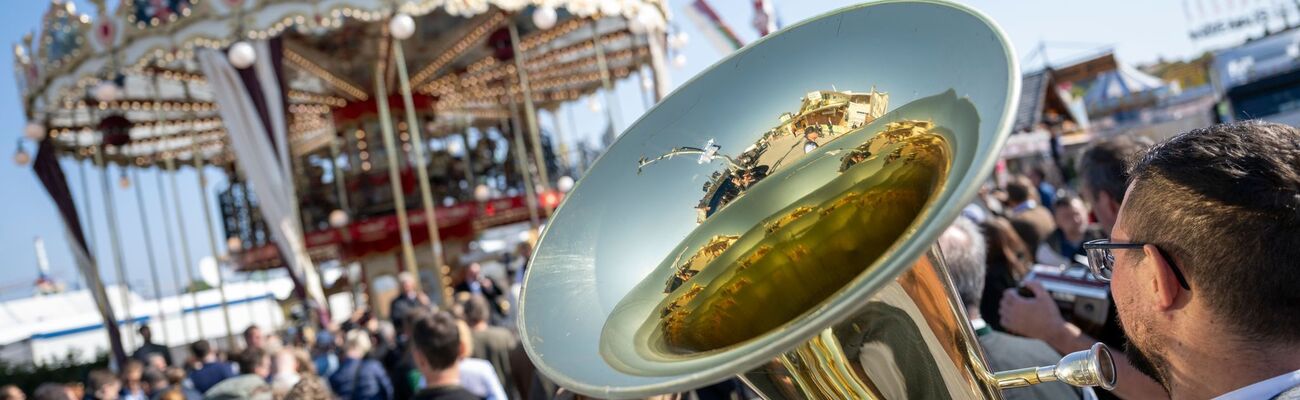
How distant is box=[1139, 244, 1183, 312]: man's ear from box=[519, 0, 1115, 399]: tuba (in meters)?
0.11

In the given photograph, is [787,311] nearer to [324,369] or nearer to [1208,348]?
[1208,348]

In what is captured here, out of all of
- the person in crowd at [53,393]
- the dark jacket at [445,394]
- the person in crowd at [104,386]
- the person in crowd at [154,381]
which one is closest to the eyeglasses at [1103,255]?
the dark jacket at [445,394]

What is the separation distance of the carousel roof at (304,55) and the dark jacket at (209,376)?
4.67 m

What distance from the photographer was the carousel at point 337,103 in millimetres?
9812

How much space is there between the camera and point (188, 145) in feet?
57.6

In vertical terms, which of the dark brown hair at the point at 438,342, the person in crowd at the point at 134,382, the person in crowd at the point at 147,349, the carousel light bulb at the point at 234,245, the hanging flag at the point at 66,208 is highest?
the hanging flag at the point at 66,208

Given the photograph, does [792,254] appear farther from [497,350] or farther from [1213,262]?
[497,350]

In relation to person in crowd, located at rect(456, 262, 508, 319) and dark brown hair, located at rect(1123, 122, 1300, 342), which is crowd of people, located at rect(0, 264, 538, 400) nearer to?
person in crowd, located at rect(456, 262, 508, 319)

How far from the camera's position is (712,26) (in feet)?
26.9

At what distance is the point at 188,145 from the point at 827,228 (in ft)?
60.9

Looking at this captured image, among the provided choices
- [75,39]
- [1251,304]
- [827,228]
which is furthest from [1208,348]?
[75,39]

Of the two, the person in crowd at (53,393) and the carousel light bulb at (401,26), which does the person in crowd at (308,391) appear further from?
the carousel light bulb at (401,26)

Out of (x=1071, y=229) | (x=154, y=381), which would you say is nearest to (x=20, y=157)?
(x=154, y=381)

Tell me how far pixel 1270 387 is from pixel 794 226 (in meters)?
0.78
